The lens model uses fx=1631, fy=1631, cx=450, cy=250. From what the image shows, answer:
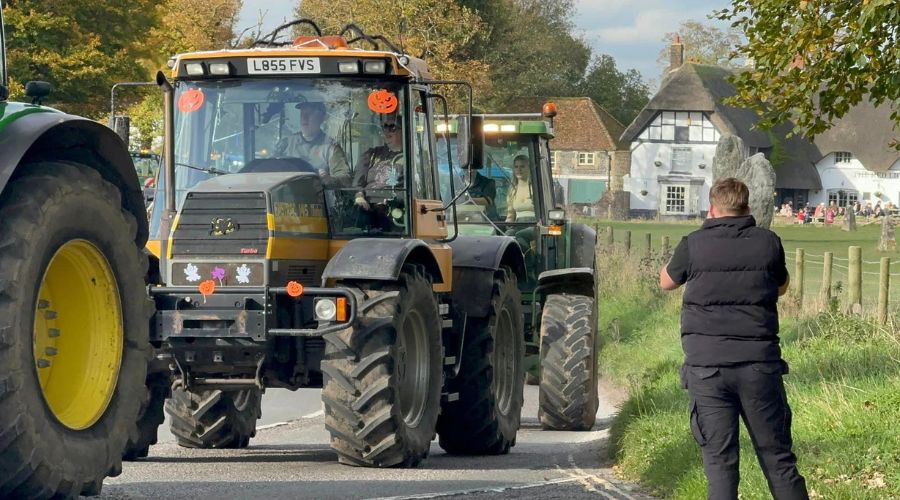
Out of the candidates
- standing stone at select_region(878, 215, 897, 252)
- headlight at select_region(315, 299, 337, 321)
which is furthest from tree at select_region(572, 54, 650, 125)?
headlight at select_region(315, 299, 337, 321)

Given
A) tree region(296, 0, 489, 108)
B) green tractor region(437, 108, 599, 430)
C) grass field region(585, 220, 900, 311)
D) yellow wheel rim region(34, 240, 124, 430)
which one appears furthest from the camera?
tree region(296, 0, 489, 108)

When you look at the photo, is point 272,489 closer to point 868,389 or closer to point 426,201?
point 426,201

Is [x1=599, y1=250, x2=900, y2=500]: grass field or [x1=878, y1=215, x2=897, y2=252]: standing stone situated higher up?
[x1=599, y1=250, x2=900, y2=500]: grass field

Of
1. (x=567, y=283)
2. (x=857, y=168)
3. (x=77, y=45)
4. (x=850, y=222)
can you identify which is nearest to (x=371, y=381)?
(x=567, y=283)

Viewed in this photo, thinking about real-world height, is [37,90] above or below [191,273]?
above

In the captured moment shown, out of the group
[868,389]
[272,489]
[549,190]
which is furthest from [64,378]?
[549,190]

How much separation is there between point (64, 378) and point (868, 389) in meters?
6.54

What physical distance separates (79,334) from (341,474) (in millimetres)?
3822

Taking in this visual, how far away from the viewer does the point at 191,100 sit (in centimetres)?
1075

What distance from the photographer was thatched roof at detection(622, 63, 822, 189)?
10175cm

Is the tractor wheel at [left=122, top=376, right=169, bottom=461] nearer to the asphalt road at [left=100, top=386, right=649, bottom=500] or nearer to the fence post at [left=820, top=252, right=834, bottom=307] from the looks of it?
the asphalt road at [left=100, top=386, right=649, bottom=500]

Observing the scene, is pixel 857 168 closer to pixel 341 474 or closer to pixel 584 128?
pixel 584 128

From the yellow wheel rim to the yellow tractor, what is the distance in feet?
11.5

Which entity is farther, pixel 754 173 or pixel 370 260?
pixel 754 173
